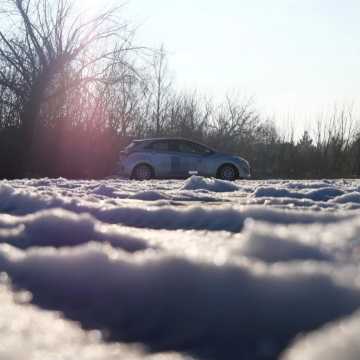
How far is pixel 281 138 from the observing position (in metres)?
31.0

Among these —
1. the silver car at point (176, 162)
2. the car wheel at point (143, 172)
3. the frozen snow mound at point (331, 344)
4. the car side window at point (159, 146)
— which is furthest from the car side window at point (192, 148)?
the frozen snow mound at point (331, 344)

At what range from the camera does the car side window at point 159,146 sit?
1455 centimetres

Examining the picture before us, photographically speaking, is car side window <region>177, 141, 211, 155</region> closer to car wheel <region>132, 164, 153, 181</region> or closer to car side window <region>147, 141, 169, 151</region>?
car side window <region>147, 141, 169, 151</region>

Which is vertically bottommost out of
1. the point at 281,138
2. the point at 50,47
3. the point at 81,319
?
the point at 81,319

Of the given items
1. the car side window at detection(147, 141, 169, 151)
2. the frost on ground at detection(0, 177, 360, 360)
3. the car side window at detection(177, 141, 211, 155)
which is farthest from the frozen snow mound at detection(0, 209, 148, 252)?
the car side window at detection(177, 141, 211, 155)

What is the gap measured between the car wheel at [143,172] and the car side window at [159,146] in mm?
577

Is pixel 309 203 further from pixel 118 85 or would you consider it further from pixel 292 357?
pixel 118 85

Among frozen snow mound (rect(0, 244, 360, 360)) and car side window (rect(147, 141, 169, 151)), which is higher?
car side window (rect(147, 141, 169, 151))

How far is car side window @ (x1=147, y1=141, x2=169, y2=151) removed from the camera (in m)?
14.6

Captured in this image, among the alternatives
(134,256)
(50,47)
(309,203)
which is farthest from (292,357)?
(50,47)

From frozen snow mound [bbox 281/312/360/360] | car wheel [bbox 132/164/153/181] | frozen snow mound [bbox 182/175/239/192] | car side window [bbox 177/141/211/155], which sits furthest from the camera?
car side window [bbox 177/141/211/155]

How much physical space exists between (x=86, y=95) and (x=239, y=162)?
8.91 m

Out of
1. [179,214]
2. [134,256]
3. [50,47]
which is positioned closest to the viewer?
[134,256]

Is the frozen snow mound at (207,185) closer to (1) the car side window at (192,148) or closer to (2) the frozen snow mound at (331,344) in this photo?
(2) the frozen snow mound at (331,344)
